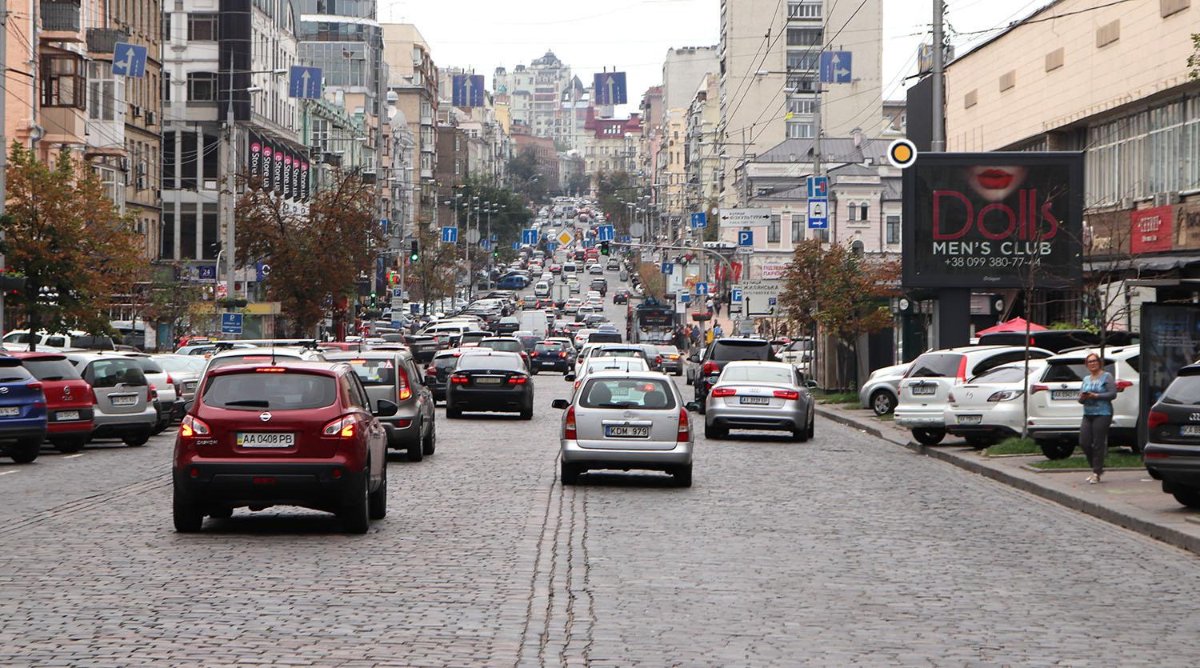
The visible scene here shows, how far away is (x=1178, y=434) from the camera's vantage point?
1855 cm

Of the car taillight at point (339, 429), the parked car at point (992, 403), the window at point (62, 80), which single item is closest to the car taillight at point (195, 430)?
the car taillight at point (339, 429)

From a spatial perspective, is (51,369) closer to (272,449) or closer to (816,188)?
(272,449)

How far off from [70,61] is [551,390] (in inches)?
774

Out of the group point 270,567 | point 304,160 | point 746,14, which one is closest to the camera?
point 270,567

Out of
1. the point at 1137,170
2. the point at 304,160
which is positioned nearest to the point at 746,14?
the point at 304,160

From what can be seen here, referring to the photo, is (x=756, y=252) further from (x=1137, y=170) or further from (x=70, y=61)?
(x=1137, y=170)

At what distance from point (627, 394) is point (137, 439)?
43.2 ft

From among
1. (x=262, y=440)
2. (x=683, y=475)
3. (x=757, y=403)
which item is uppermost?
(x=262, y=440)

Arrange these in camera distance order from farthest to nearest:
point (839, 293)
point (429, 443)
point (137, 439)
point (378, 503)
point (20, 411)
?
point (839, 293) < point (137, 439) < point (429, 443) < point (20, 411) < point (378, 503)

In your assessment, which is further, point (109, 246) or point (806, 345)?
point (806, 345)

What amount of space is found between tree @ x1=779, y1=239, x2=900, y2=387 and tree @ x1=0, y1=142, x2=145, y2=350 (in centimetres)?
2029

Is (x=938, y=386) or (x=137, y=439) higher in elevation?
(x=938, y=386)

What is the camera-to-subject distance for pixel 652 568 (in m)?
14.5

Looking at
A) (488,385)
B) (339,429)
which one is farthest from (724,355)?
(339,429)
